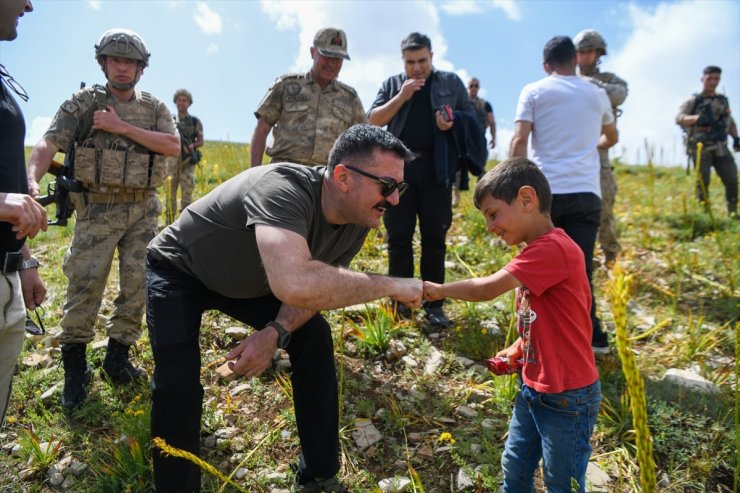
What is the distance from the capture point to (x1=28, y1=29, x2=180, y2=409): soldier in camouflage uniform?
122 inches

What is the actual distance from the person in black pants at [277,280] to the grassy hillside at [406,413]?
1.22ft

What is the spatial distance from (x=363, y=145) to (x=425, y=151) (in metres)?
1.94

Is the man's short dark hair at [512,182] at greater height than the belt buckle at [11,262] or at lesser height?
greater

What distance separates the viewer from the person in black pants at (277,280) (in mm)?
1834

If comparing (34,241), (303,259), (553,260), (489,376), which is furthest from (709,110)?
(34,241)

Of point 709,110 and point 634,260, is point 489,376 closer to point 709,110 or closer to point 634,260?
point 634,260

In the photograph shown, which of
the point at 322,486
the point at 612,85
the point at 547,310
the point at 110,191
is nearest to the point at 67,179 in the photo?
the point at 110,191

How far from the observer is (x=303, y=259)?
5.82 ft

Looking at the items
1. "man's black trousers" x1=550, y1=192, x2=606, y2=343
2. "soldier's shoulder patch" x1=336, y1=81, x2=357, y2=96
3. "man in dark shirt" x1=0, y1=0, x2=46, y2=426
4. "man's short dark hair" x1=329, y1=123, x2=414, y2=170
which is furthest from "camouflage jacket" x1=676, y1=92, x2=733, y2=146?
"man in dark shirt" x1=0, y1=0, x2=46, y2=426

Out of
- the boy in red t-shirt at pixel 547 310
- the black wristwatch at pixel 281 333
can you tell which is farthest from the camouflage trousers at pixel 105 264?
the boy in red t-shirt at pixel 547 310

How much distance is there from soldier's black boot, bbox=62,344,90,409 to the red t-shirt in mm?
2608

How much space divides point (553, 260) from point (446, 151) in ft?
6.71

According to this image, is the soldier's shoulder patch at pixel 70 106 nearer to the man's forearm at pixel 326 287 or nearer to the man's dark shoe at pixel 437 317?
the man's forearm at pixel 326 287

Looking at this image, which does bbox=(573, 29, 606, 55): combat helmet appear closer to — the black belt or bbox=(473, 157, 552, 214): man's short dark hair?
bbox=(473, 157, 552, 214): man's short dark hair
